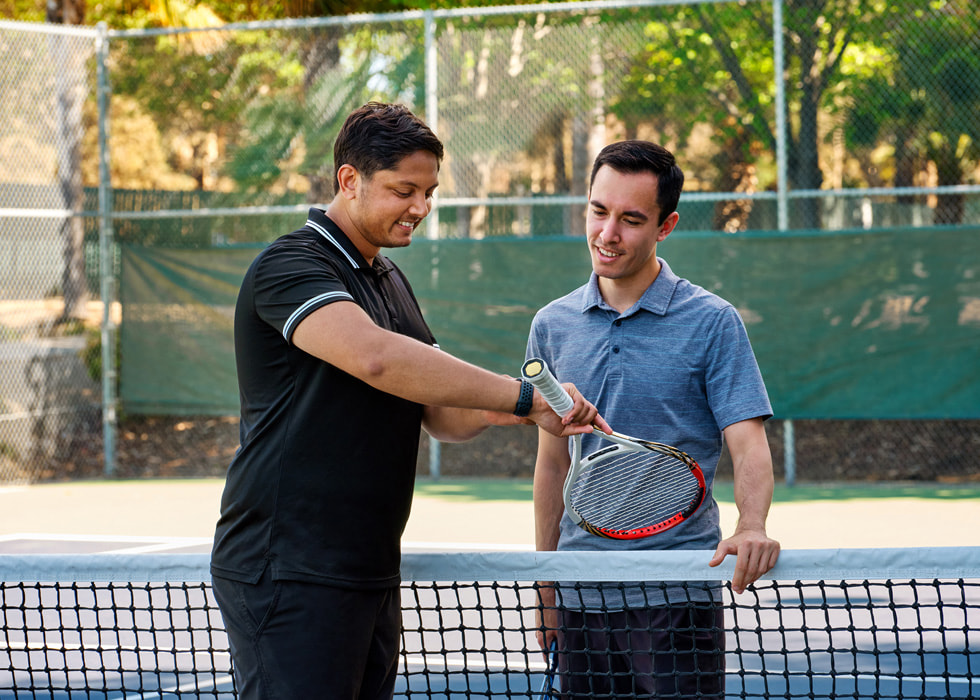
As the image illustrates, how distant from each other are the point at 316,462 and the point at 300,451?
36 millimetres

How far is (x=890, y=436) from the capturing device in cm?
973

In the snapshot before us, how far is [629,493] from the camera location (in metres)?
2.52

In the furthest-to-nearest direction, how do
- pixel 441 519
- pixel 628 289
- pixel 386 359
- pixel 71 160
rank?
pixel 71 160
pixel 441 519
pixel 628 289
pixel 386 359

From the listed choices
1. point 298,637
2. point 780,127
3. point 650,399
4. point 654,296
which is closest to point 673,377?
point 650,399

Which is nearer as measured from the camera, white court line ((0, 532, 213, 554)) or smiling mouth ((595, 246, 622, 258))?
smiling mouth ((595, 246, 622, 258))

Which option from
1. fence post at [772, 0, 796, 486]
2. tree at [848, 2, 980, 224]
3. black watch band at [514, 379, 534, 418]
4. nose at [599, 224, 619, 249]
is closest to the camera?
black watch band at [514, 379, 534, 418]

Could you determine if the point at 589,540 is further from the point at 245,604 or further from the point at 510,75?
the point at 510,75

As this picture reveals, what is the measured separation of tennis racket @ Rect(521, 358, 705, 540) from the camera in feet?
7.91

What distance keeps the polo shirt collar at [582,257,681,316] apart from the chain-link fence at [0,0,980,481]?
630 centimetres

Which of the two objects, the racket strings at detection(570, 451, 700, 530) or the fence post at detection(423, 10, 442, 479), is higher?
the fence post at detection(423, 10, 442, 479)

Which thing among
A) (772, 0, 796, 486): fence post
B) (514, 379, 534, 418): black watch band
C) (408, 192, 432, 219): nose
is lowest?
(514, 379, 534, 418): black watch band

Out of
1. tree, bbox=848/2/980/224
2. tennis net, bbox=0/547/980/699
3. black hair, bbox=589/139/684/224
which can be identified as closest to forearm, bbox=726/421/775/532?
tennis net, bbox=0/547/980/699

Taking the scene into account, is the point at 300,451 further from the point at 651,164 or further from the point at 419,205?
the point at 651,164

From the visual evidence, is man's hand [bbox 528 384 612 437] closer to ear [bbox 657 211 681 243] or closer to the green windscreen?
ear [bbox 657 211 681 243]
